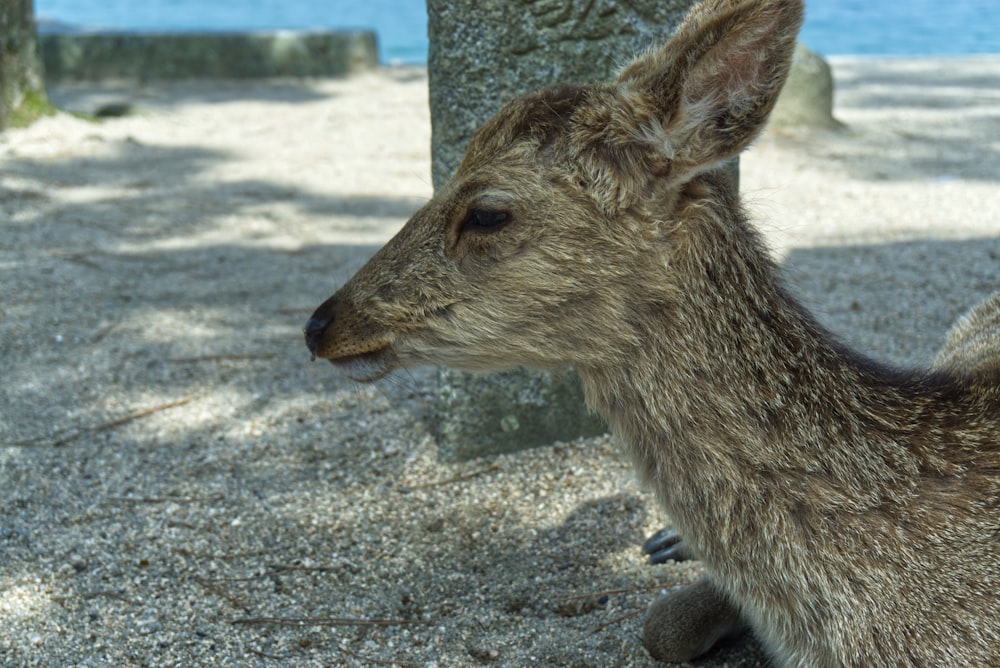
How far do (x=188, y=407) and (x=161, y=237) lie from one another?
2789 mm

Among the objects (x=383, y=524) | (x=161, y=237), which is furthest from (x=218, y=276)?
(x=383, y=524)

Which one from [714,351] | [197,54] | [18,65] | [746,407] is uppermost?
[714,351]

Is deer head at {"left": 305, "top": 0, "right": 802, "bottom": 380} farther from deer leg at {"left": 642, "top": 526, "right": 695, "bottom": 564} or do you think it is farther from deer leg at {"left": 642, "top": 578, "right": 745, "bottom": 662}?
deer leg at {"left": 642, "top": 526, "right": 695, "bottom": 564}

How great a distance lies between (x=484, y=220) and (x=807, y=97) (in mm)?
8127

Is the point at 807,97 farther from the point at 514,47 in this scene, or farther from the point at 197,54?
the point at 197,54

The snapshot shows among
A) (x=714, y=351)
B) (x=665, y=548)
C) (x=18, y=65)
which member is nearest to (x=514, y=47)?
(x=714, y=351)

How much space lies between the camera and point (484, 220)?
269cm

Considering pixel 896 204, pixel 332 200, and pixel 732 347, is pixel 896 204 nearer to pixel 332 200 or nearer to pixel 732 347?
pixel 332 200

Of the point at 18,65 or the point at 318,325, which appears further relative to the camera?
the point at 18,65

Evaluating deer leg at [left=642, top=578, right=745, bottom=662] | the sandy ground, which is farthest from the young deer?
the sandy ground

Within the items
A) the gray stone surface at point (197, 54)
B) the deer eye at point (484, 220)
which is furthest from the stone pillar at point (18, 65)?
the deer eye at point (484, 220)

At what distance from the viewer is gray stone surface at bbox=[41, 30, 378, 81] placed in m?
13.3

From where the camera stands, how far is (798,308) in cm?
263

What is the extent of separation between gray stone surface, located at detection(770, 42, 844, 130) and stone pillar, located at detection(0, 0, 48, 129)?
257 inches
